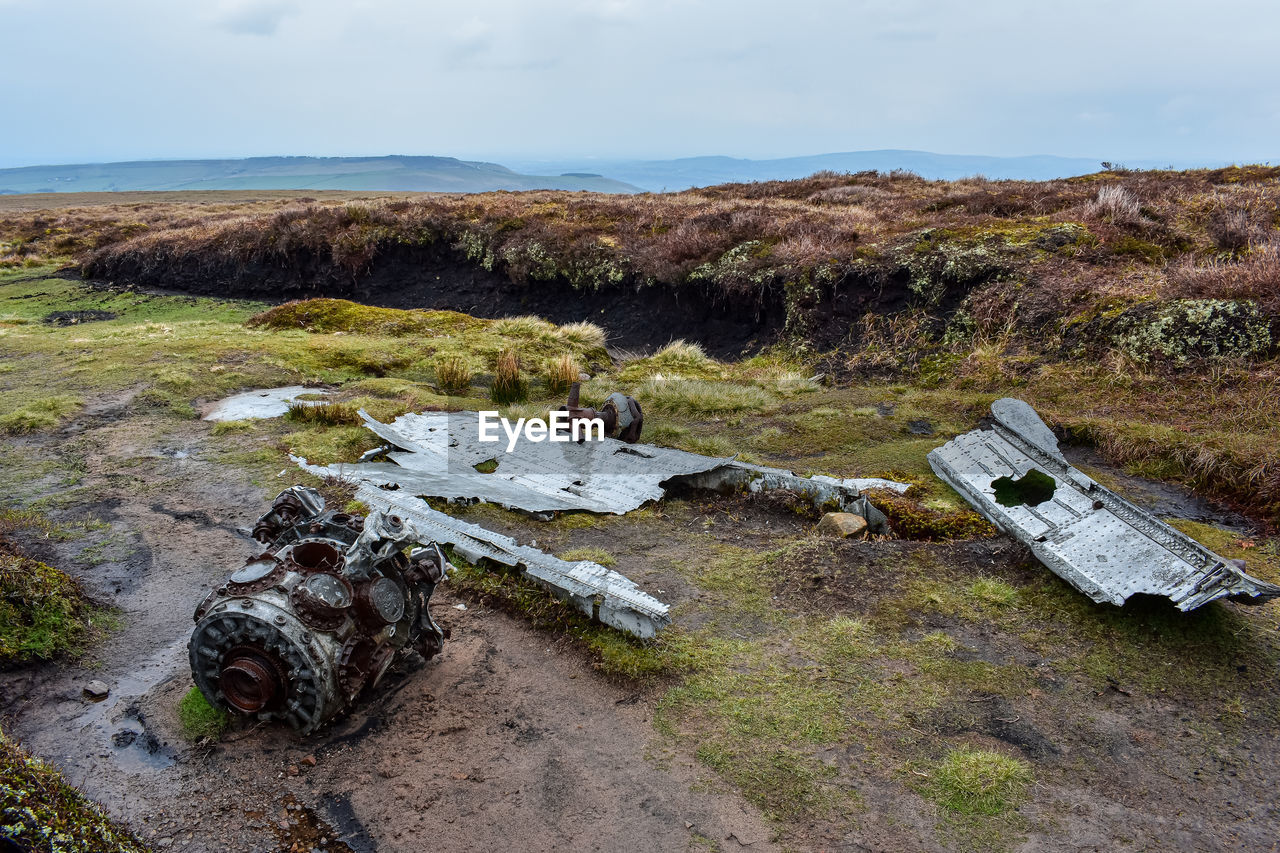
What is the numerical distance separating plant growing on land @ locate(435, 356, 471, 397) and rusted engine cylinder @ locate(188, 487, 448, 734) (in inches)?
336

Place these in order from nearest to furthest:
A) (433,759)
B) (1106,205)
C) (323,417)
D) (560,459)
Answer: (433,759), (560,459), (323,417), (1106,205)

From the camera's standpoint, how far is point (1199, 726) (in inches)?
186

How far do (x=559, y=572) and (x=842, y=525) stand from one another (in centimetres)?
309

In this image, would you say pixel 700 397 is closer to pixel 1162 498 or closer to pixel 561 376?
pixel 561 376

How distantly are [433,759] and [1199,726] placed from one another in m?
5.05

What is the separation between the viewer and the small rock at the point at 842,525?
24.5 feet

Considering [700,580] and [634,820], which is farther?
[700,580]

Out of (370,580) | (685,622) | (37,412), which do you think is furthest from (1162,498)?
(37,412)

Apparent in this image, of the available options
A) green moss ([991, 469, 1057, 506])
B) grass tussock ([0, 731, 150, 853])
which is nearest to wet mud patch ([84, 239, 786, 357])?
green moss ([991, 469, 1057, 506])

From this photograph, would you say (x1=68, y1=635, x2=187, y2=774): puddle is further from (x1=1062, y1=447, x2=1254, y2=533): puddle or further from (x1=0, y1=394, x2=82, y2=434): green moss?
(x1=1062, y1=447, x2=1254, y2=533): puddle

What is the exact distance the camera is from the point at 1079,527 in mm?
6738

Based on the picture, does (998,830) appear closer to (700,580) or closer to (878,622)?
(878,622)

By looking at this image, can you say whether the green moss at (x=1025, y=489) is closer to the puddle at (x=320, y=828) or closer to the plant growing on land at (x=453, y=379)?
the puddle at (x=320, y=828)

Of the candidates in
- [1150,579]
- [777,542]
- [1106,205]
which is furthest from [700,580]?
[1106,205]
